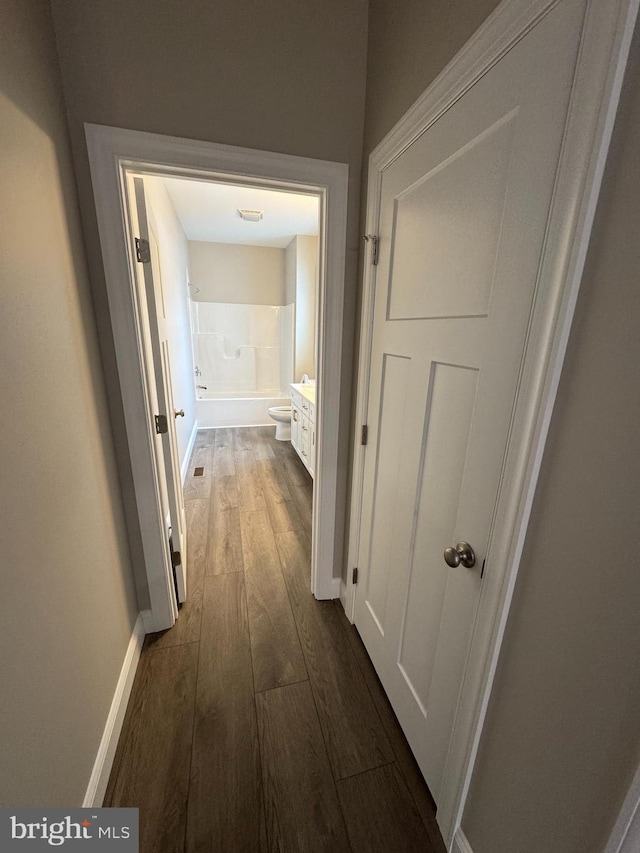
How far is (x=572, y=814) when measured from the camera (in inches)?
24.0

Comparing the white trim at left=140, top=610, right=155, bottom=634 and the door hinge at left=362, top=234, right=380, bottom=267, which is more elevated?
the door hinge at left=362, top=234, right=380, bottom=267

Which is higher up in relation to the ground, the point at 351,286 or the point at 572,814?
the point at 351,286

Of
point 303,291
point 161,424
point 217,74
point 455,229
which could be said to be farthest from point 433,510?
point 303,291

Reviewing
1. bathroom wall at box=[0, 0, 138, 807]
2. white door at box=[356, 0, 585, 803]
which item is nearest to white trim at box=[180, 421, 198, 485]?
bathroom wall at box=[0, 0, 138, 807]

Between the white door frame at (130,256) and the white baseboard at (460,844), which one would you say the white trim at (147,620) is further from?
the white baseboard at (460,844)

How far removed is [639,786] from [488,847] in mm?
611

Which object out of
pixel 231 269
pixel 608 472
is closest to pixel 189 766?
pixel 608 472

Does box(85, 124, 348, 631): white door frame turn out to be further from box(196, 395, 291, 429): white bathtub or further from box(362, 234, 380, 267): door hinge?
box(196, 395, 291, 429): white bathtub

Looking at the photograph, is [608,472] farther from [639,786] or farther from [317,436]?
[317,436]

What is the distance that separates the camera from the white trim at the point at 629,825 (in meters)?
0.50

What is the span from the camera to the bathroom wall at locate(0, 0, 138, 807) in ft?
2.38

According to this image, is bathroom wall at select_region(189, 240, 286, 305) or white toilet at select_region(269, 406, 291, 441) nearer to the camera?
white toilet at select_region(269, 406, 291, 441)

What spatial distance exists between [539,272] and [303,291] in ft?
13.6

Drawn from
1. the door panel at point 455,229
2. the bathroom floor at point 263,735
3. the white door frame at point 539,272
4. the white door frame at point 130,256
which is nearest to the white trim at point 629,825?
the white door frame at point 539,272
